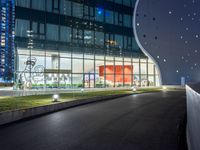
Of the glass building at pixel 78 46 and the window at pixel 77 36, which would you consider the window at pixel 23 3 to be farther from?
the window at pixel 77 36

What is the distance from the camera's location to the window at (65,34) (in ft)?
114

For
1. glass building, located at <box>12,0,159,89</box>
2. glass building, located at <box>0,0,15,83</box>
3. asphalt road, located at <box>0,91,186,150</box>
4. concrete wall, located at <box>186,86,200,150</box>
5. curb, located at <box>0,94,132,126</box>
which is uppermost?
glass building, located at <box>0,0,15,83</box>

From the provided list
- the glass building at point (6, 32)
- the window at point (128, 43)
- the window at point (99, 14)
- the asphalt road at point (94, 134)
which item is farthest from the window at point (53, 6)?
the glass building at point (6, 32)

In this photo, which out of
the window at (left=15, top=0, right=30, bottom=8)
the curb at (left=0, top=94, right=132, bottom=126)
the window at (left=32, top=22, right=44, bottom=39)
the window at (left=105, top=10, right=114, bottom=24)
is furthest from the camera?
the window at (left=105, top=10, right=114, bottom=24)

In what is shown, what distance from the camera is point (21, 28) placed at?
1229 inches

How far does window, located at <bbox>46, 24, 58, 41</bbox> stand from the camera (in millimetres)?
33403

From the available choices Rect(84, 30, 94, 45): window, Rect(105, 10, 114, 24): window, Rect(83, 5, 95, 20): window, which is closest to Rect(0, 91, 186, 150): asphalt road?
Rect(84, 30, 94, 45): window

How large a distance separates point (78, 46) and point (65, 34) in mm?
3304

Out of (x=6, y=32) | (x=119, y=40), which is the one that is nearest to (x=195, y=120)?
(x=119, y=40)

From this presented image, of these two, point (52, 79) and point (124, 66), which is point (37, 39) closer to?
point (52, 79)

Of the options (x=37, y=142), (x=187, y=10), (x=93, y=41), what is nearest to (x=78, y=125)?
(x=37, y=142)

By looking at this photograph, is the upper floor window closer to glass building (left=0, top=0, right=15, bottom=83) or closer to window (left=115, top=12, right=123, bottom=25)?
window (left=115, top=12, right=123, bottom=25)

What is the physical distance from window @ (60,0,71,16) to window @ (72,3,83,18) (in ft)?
2.81

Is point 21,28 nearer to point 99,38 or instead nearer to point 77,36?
point 77,36
